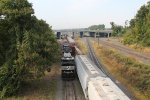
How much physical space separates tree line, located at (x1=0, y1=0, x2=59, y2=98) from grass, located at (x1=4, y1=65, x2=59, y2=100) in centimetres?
133

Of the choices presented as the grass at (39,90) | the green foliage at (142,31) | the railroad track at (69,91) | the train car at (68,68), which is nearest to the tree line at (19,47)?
the grass at (39,90)

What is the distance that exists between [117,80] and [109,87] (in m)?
24.9

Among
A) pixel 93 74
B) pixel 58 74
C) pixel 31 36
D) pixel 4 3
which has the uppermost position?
pixel 4 3

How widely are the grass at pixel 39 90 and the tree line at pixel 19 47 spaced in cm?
133

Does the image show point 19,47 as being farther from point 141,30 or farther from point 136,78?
point 141,30

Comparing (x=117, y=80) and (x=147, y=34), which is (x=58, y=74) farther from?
(x=147, y=34)

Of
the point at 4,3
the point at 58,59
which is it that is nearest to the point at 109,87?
the point at 4,3

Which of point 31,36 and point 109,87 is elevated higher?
point 31,36

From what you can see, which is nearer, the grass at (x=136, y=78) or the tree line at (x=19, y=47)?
the tree line at (x=19, y=47)

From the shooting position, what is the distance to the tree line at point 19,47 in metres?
39.7

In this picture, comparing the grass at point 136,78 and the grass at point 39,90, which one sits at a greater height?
the grass at point 136,78

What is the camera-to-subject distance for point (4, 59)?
137ft

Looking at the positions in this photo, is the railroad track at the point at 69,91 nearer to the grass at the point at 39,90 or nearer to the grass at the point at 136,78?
the grass at the point at 39,90

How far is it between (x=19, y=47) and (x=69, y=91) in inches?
361
